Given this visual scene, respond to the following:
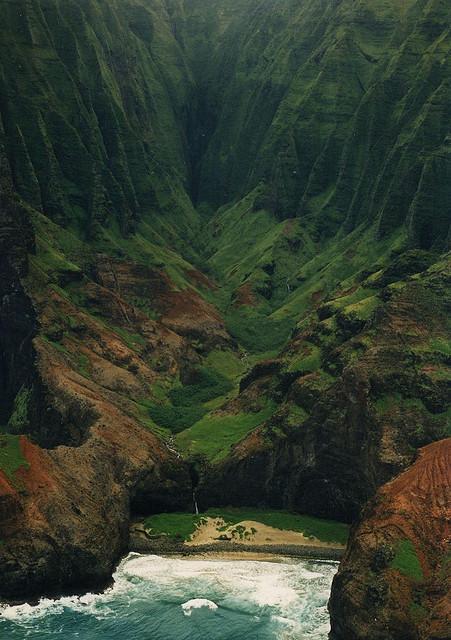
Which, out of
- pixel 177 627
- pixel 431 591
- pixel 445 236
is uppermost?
pixel 445 236

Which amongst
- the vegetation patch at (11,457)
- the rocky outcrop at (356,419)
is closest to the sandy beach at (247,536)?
the rocky outcrop at (356,419)

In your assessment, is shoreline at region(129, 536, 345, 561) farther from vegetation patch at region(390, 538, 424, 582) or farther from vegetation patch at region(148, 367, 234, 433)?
vegetation patch at region(148, 367, 234, 433)

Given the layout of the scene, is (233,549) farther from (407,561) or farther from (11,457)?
(407,561)

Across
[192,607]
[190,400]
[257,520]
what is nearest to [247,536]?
[257,520]

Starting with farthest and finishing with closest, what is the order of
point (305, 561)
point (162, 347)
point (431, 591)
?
point (162, 347), point (305, 561), point (431, 591)

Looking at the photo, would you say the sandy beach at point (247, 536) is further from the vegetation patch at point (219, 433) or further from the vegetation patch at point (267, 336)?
the vegetation patch at point (267, 336)

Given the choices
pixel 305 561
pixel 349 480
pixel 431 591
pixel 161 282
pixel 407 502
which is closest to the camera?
pixel 431 591

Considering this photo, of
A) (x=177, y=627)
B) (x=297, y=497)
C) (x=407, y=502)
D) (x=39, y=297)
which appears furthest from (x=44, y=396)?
(x=407, y=502)

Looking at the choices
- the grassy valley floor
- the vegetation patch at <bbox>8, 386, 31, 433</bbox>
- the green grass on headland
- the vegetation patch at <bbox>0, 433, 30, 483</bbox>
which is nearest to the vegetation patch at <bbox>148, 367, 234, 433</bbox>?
the vegetation patch at <bbox>8, 386, 31, 433</bbox>

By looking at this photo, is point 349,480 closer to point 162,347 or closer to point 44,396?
point 44,396
